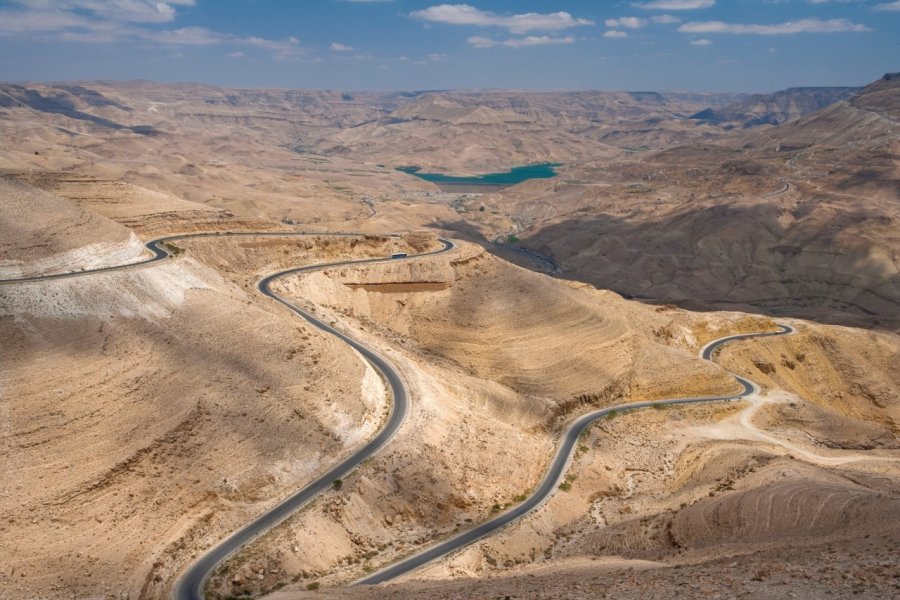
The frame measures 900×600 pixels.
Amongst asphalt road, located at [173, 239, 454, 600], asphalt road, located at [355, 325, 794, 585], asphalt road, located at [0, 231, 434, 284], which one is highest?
asphalt road, located at [0, 231, 434, 284]

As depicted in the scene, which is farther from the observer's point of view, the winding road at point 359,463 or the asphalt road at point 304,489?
the winding road at point 359,463

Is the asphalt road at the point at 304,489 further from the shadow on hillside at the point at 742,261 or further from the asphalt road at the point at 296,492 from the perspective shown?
the shadow on hillside at the point at 742,261

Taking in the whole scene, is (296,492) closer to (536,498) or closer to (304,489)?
(304,489)

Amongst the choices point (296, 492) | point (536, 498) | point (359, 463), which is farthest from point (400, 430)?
point (536, 498)

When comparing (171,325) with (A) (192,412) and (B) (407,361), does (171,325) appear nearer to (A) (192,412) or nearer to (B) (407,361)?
(A) (192,412)

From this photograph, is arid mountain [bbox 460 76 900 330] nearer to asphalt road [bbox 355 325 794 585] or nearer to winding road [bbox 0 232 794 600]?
asphalt road [bbox 355 325 794 585]

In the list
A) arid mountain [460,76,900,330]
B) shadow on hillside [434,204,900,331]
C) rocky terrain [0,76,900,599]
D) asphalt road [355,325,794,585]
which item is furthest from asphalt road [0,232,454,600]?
arid mountain [460,76,900,330]

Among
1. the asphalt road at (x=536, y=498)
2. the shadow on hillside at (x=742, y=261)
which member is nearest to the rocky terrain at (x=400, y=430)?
the asphalt road at (x=536, y=498)

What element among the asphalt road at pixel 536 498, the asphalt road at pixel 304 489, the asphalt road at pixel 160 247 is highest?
the asphalt road at pixel 160 247
